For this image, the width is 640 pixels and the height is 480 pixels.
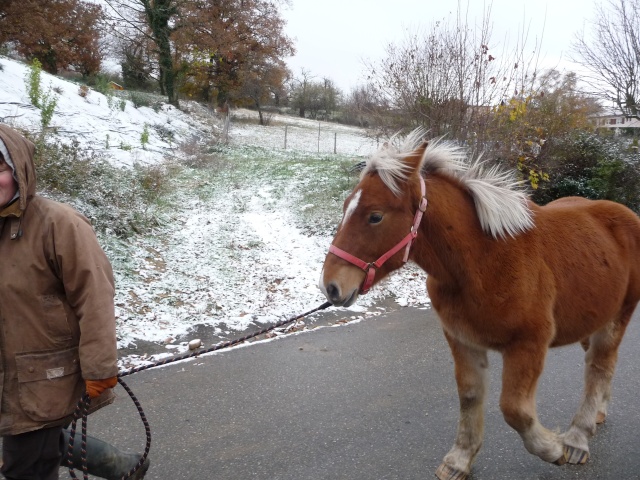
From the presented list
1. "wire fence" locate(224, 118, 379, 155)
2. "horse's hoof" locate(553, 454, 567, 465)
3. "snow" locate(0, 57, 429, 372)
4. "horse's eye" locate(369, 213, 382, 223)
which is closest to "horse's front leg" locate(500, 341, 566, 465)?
"horse's hoof" locate(553, 454, 567, 465)

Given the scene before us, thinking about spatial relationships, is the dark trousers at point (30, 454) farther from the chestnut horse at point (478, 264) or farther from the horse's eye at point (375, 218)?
the horse's eye at point (375, 218)

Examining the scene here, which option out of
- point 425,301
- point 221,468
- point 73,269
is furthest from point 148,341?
point 425,301

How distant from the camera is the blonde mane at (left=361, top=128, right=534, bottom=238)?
2.37m

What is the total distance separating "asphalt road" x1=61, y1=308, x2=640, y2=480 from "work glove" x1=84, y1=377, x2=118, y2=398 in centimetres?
111

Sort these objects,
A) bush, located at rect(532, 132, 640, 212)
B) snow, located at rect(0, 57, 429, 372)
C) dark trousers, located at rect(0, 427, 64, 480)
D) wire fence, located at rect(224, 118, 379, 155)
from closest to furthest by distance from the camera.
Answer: dark trousers, located at rect(0, 427, 64, 480), snow, located at rect(0, 57, 429, 372), bush, located at rect(532, 132, 640, 212), wire fence, located at rect(224, 118, 379, 155)

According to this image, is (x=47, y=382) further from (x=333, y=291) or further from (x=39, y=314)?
(x=333, y=291)

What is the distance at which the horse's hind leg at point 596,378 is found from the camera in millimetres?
3076

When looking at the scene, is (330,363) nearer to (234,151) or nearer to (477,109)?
(477,109)

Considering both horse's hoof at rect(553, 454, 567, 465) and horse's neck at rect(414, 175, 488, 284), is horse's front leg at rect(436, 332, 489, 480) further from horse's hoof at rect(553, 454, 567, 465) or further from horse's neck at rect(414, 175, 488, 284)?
horse's neck at rect(414, 175, 488, 284)

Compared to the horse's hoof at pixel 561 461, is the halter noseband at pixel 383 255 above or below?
above

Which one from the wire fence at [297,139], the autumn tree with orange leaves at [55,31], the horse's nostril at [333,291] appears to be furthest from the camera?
the wire fence at [297,139]

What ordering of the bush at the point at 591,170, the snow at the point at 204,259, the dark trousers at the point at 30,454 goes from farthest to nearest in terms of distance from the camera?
the bush at the point at 591,170
the snow at the point at 204,259
the dark trousers at the point at 30,454

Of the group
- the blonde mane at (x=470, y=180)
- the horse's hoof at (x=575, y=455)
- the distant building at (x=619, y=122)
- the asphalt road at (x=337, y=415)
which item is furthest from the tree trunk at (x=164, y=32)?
the horse's hoof at (x=575, y=455)

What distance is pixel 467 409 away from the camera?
9.32ft
